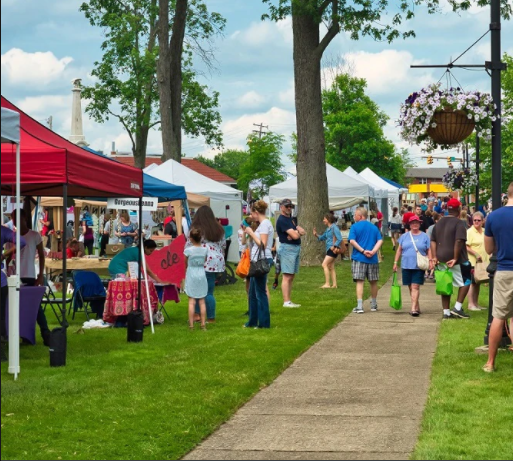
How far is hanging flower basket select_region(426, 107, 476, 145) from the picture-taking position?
1138 centimetres

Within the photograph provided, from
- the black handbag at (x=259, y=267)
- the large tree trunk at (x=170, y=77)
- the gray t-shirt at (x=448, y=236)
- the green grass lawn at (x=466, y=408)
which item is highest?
the large tree trunk at (x=170, y=77)

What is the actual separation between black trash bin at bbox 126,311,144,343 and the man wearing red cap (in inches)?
195

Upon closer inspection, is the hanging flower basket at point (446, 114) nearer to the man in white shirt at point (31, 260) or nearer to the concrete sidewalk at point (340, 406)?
the concrete sidewalk at point (340, 406)

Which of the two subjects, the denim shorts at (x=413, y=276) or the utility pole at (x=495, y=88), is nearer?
the utility pole at (x=495, y=88)

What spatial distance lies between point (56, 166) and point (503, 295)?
4.91m

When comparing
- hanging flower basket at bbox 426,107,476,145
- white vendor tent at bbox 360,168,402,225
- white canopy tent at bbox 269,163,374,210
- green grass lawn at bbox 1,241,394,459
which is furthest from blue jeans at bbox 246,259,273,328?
white vendor tent at bbox 360,168,402,225

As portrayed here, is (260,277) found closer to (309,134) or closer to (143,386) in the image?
(143,386)

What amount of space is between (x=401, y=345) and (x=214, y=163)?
16551cm

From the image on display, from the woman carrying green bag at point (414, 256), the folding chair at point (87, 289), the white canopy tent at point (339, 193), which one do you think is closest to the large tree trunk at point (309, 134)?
the white canopy tent at point (339, 193)

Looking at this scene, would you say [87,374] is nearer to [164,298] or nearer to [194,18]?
[164,298]

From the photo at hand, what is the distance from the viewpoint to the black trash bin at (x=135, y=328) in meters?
13.3

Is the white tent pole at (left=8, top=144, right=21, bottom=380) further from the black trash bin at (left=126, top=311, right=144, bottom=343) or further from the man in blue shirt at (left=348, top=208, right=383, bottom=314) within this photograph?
the man in blue shirt at (left=348, top=208, right=383, bottom=314)

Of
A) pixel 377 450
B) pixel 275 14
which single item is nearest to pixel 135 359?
pixel 377 450

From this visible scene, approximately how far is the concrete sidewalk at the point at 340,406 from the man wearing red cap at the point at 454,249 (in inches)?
85.3
